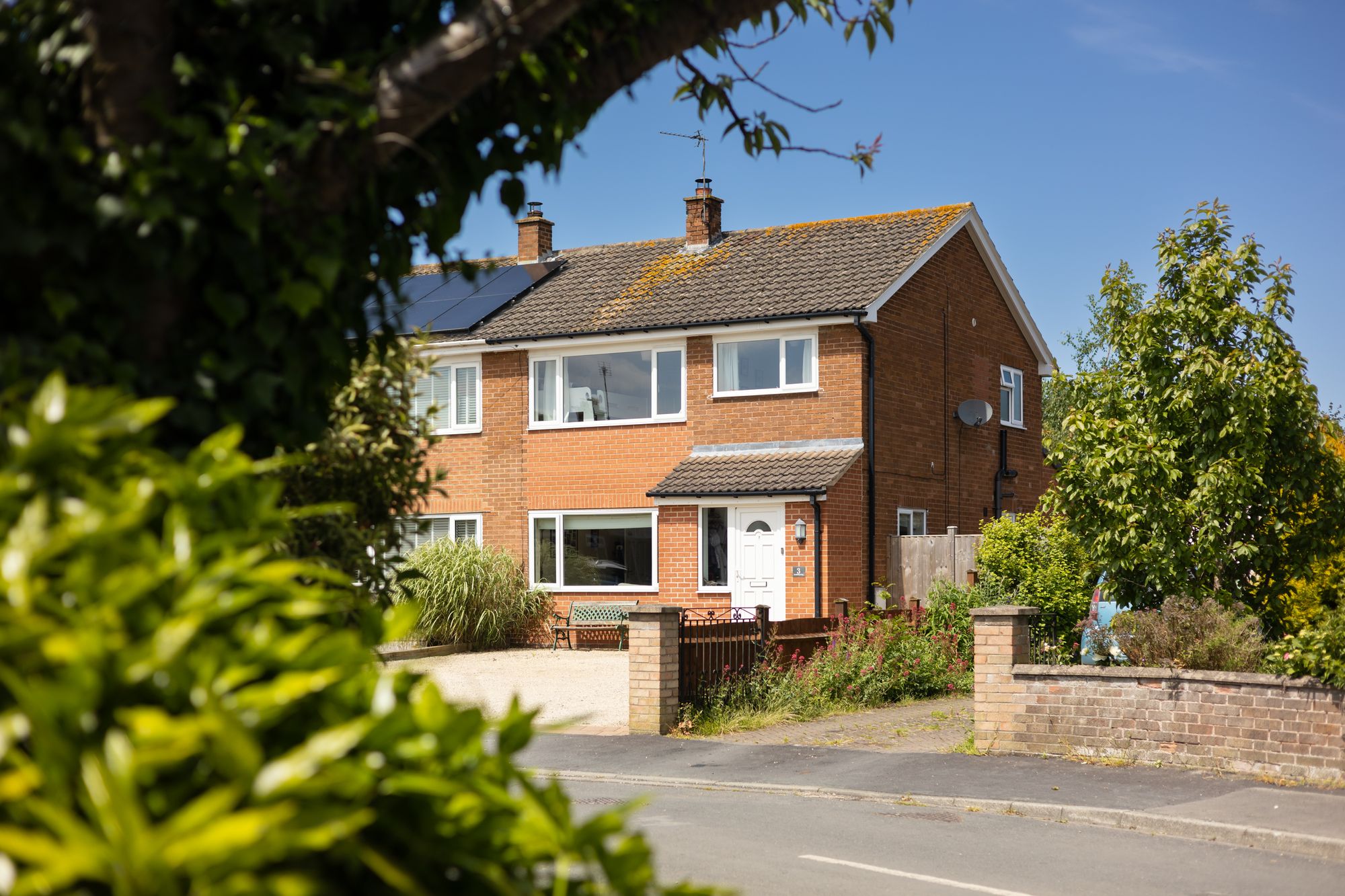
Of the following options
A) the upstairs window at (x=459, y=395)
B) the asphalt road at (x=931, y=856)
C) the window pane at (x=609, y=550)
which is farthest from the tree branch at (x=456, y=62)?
the upstairs window at (x=459, y=395)

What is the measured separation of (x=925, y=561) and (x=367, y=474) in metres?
17.5

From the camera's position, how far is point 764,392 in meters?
23.0

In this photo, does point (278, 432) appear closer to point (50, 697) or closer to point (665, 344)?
point (50, 697)

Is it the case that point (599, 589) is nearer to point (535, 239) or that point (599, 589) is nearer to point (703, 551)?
point (703, 551)

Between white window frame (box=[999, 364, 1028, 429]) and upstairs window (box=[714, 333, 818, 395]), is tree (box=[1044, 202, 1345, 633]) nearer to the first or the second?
upstairs window (box=[714, 333, 818, 395])

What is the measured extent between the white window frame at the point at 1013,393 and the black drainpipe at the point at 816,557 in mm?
7489

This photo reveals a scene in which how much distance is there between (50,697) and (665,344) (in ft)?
73.7

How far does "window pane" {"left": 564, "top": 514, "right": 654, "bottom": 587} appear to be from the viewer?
2411cm

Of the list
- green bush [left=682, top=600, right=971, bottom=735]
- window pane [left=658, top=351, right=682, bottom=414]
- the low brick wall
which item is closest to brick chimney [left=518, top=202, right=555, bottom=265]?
window pane [left=658, top=351, right=682, bottom=414]

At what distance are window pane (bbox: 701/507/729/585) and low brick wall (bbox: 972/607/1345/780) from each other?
1000cm

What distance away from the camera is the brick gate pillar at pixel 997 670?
12594 millimetres

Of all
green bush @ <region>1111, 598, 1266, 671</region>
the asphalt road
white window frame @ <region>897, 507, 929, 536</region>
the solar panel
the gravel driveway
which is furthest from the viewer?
the solar panel

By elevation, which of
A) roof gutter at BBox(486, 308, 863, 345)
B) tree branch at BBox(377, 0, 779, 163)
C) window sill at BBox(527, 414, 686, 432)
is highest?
roof gutter at BBox(486, 308, 863, 345)

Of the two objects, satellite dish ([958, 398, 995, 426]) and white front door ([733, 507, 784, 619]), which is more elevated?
satellite dish ([958, 398, 995, 426])
